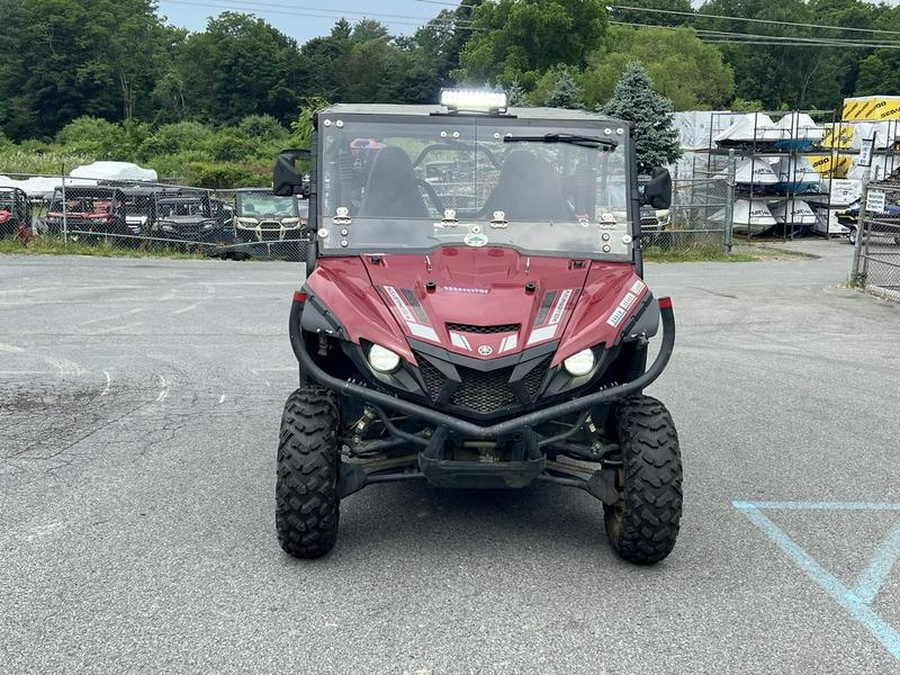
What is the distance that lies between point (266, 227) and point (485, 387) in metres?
16.9

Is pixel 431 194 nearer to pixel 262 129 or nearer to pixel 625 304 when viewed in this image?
pixel 625 304

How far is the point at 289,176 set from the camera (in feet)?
17.1

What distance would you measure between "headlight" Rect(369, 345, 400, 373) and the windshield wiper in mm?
1693

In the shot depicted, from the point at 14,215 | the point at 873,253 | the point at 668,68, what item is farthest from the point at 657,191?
the point at 668,68

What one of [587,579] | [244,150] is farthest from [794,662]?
[244,150]

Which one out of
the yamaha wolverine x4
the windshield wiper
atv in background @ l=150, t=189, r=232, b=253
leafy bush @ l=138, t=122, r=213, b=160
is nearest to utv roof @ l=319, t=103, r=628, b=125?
the yamaha wolverine x4

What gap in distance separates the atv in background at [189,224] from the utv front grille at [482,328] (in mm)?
16820

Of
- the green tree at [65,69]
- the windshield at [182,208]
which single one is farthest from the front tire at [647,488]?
the green tree at [65,69]

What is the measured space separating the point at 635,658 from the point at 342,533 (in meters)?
1.75

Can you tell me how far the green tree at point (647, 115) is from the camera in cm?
2702

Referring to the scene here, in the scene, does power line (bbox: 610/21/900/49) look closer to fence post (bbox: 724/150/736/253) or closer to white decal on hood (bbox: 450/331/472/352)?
fence post (bbox: 724/150/736/253)

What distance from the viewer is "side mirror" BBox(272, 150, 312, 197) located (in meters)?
5.20

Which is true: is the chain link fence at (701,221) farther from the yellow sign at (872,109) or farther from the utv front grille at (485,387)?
the utv front grille at (485,387)

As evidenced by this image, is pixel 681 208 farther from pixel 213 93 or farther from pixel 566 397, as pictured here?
pixel 213 93
